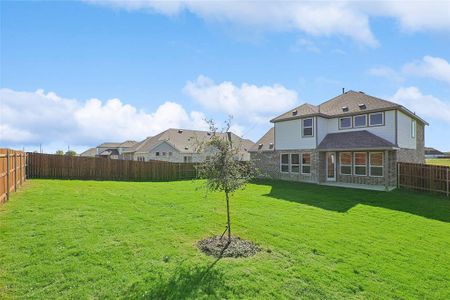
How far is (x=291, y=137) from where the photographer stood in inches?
945

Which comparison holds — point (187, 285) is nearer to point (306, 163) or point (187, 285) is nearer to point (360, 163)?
point (360, 163)

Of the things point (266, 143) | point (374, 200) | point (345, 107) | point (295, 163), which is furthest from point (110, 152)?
point (374, 200)

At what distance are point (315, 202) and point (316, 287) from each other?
30.1 ft

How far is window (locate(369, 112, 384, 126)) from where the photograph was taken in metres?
19.9

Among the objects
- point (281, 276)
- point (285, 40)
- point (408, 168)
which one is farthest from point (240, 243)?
point (408, 168)

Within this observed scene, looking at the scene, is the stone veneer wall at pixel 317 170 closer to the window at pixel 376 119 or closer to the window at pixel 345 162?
the window at pixel 345 162

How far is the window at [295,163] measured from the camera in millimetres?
23700

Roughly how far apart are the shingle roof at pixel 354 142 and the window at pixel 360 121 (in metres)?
0.54

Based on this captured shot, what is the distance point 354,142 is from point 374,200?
587 cm

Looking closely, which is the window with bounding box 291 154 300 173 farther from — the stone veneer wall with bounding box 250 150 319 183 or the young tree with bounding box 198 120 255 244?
the young tree with bounding box 198 120 255 244

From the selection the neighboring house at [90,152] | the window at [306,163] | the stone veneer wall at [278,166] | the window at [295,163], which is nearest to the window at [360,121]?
the stone veneer wall at [278,166]

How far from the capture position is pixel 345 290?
18.5ft

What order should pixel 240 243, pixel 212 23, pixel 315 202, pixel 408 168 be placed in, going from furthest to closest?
1. pixel 408 168
2. pixel 315 202
3. pixel 212 23
4. pixel 240 243

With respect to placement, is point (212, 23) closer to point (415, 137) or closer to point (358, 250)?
point (358, 250)
